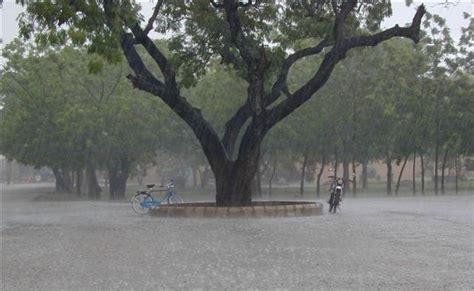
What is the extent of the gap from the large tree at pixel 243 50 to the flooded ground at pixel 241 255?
12.1 ft

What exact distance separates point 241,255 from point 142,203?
11146mm

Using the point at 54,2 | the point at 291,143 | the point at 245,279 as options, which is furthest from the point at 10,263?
the point at 291,143

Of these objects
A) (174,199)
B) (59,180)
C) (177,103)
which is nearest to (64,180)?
(59,180)

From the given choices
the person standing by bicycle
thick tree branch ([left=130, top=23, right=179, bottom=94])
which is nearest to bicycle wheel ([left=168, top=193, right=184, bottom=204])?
thick tree branch ([left=130, top=23, right=179, bottom=94])

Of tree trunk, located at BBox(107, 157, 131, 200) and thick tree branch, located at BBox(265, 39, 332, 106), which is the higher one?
thick tree branch, located at BBox(265, 39, 332, 106)

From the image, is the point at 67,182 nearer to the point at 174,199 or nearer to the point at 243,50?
the point at 174,199

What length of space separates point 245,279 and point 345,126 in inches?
1247

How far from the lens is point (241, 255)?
402 inches

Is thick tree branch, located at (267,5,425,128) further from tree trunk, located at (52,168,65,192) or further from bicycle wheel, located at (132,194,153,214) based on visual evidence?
tree trunk, located at (52,168,65,192)

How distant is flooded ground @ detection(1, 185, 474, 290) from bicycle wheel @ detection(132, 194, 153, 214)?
419 centimetres

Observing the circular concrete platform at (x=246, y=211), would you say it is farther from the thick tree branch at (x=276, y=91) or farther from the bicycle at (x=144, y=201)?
the thick tree branch at (x=276, y=91)

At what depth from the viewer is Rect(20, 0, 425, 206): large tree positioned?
18.8 m

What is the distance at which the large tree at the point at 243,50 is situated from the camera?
61.5ft

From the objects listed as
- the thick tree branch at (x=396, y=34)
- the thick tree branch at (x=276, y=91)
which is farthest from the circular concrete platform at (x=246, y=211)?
the thick tree branch at (x=396, y=34)
